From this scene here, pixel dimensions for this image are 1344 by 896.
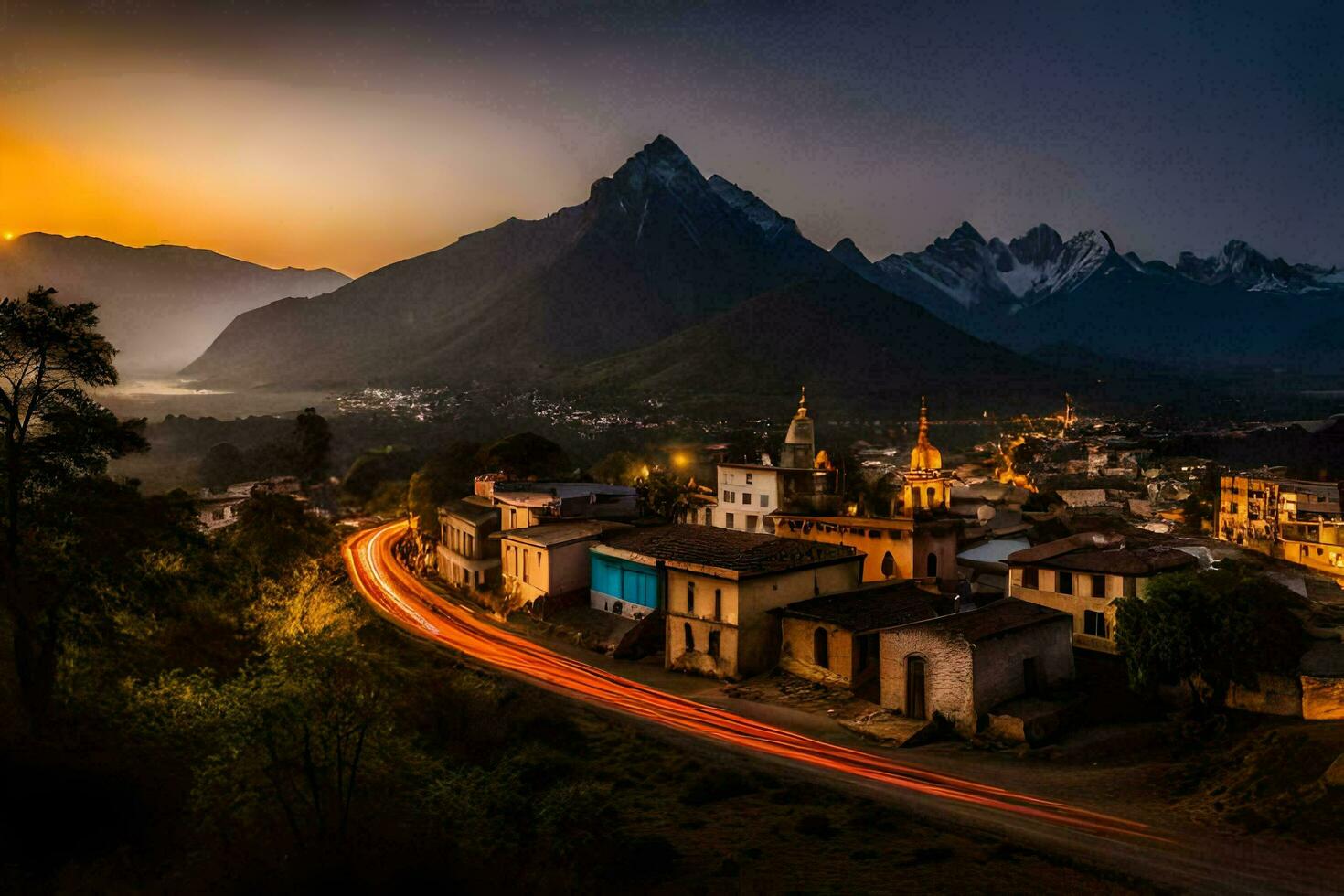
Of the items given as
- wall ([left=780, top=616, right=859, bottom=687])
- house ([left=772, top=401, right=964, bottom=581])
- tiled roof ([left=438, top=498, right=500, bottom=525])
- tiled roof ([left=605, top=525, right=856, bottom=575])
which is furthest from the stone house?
wall ([left=780, top=616, right=859, bottom=687])

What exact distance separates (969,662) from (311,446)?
82.0 m

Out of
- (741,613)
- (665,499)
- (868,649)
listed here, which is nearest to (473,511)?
(665,499)

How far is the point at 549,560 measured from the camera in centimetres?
4634

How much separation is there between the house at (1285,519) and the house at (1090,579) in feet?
118

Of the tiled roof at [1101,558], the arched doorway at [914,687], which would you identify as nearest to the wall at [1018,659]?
the arched doorway at [914,687]

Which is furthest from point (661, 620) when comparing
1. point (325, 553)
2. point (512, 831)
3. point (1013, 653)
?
point (325, 553)

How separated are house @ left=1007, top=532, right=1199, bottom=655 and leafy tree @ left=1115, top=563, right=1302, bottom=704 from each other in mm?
5583

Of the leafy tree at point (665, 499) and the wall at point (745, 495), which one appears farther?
the leafy tree at point (665, 499)

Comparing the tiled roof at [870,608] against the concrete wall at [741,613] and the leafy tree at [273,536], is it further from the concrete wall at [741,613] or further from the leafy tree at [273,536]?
the leafy tree at [273,536]

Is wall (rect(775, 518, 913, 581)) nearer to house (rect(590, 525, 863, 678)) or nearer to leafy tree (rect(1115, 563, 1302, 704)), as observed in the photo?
house (rect(590, 525, 863, 678))

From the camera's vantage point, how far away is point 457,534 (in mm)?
58875

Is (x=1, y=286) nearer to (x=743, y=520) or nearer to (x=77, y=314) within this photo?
(x=743, y=520)

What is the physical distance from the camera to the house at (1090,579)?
35.9m

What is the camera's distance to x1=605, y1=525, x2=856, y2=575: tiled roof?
1496 inches
